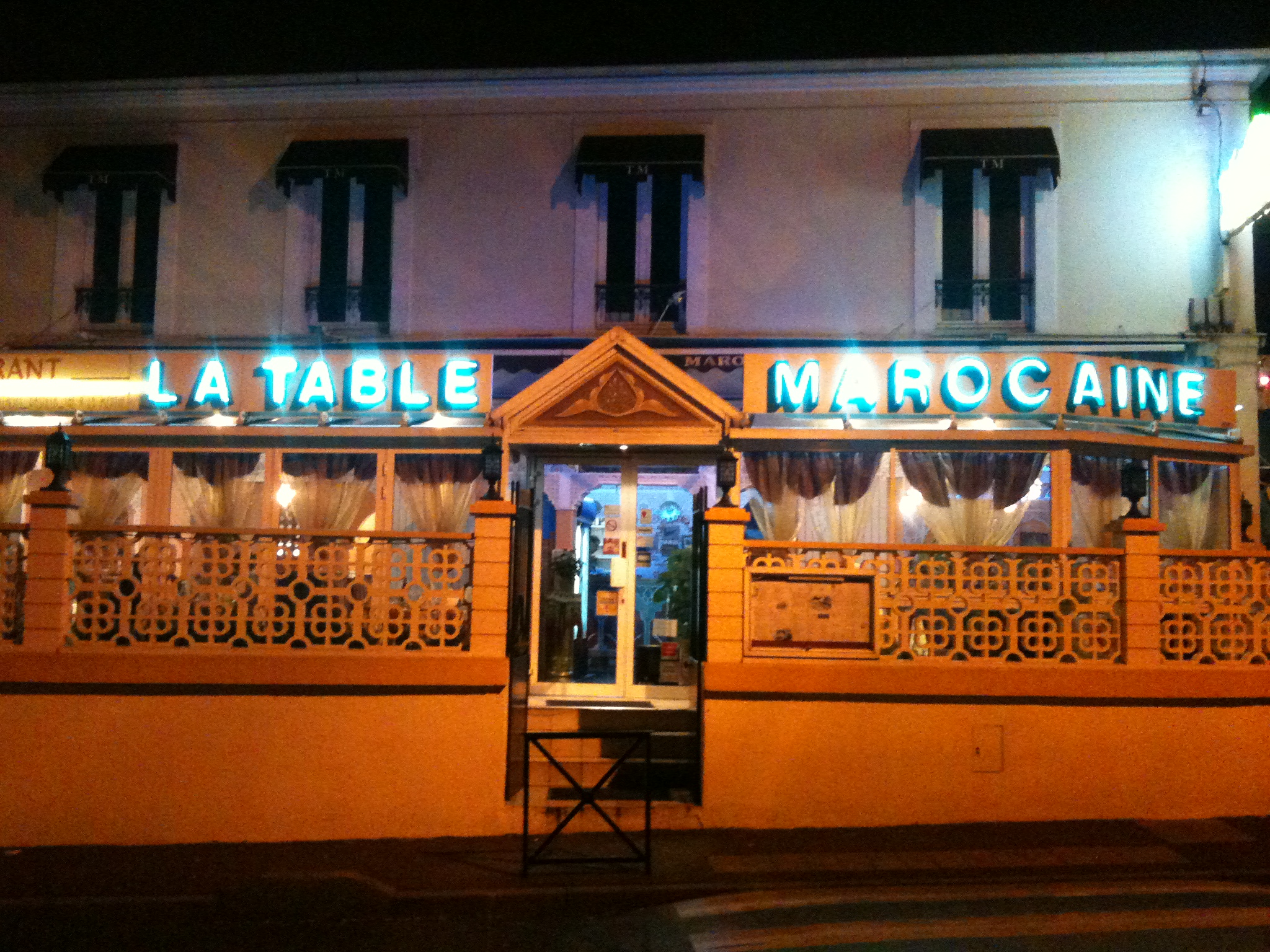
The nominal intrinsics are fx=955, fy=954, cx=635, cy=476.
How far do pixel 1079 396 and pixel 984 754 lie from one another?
4.12 meters

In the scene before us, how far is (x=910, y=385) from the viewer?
9953 mm

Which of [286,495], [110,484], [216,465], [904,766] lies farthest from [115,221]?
[904,766]

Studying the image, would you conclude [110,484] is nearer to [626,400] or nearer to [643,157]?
[626,400]

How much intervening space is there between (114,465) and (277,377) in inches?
86.3

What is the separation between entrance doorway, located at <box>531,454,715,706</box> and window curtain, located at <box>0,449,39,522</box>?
19.5ft

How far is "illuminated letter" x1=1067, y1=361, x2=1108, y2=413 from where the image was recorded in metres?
9.95

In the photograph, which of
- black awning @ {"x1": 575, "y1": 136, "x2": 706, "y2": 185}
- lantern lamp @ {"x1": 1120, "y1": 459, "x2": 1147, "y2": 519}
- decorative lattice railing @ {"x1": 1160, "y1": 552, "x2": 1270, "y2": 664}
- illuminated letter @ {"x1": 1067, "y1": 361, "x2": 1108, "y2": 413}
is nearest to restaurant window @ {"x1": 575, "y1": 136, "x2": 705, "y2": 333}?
black awning @ {"x1": 575, "y1": 136, "x2": 706, "y2": 185}

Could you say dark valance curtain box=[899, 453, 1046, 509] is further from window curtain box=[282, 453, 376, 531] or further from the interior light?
the interior light

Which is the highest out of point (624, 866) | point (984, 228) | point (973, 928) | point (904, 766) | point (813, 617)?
point (984, 228)

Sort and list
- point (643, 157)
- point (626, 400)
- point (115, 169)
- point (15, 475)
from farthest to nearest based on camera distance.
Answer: point (115, 169) < point (643, 157) < point (15, 475) < point (626, 400)

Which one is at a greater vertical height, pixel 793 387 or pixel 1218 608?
pixel 793 387

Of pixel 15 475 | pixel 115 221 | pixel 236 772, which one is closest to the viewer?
pixel 236 772

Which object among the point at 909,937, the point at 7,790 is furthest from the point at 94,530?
the point at 909,937

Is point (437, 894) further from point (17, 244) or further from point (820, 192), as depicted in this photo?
point (17, 244)
